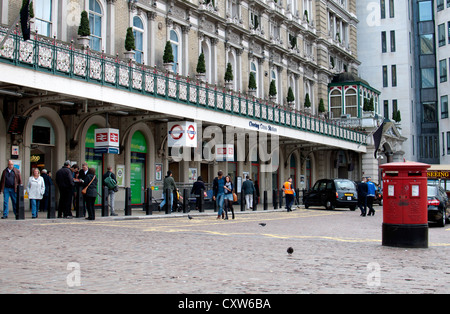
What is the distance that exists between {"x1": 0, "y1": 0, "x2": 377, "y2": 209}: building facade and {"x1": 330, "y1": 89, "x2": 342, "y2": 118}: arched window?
87cm

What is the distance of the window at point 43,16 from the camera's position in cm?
2343

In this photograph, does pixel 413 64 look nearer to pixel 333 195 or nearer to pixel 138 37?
pixel 333 195

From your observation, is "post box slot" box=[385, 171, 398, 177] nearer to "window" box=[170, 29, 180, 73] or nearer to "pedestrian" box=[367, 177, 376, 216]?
"pedestrian" box=[367, 177, 376, 216]

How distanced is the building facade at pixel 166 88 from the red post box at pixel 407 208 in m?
12.3

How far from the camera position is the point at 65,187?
711 inches

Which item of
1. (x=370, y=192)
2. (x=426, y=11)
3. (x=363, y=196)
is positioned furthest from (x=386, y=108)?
(x=363, y=196)

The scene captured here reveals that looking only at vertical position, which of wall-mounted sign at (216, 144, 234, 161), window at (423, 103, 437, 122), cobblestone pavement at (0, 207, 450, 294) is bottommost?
cobblestone pavement at (0, 207, 450, 294)

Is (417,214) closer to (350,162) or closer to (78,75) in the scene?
(78,75)

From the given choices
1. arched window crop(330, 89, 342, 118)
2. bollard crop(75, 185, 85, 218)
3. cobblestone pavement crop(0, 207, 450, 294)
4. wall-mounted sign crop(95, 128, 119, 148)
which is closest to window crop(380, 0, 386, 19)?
arched window crop(330, 89, 342, 118)

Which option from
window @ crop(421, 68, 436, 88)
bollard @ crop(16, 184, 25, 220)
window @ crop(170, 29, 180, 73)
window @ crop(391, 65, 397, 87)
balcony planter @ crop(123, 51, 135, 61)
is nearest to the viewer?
bollard @ crop(16, 184, 25, 220)

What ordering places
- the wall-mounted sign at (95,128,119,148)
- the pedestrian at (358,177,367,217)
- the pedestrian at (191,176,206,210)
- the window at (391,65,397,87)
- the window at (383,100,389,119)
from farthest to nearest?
the window at (383,100,389,119) < the window at (391,65,397,87) < the pedestrian at (358,177,367,217) < the pedestrian at (191,176,206,210) < the wall-mounted sign at (95,128,119,148)

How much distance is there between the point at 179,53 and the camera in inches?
1280

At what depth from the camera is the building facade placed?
70.0ft

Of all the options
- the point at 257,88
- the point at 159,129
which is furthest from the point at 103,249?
the point at 257,88
